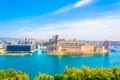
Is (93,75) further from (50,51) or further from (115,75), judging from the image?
(50,51)

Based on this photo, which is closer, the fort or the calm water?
the calm water

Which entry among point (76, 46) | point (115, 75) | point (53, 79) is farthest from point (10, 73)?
point (76, 46)

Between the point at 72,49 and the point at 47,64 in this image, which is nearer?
the point at 47,64

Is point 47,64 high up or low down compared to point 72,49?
down

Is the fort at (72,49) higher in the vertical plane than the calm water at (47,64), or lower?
higher

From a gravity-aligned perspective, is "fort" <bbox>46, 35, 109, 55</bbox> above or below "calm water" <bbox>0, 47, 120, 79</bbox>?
above

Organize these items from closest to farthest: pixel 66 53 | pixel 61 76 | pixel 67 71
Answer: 1. pixel 61 76
2. pixel 67 71
3. pixel 66 53

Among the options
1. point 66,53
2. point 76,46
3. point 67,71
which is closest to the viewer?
point 67,71

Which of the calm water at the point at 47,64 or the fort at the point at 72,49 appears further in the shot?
the fort at the point at 72,49

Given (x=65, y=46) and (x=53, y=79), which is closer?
(x=53, y=79)
